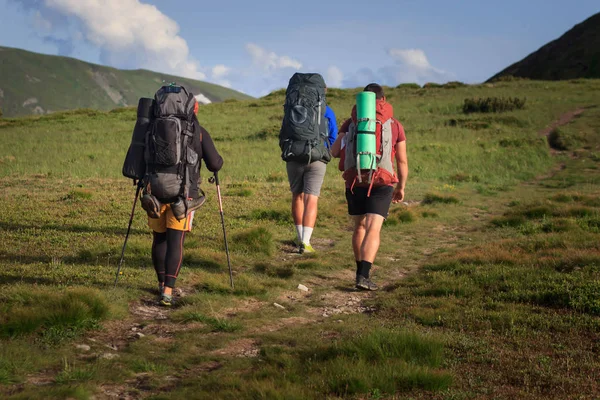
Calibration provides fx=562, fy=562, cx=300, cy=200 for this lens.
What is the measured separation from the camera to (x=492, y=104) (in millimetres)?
44719

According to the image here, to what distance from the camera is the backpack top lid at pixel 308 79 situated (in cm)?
952

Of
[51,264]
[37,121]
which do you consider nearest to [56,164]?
[51,264]

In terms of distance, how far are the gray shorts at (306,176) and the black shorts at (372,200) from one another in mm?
2000

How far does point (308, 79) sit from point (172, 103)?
343 cm

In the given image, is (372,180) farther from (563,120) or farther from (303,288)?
(563,120)

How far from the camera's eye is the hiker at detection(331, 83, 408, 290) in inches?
307

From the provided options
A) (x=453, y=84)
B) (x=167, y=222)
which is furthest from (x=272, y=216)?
(x=453, y=84)

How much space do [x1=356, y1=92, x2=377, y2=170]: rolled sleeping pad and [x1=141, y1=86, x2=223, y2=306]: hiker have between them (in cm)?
195

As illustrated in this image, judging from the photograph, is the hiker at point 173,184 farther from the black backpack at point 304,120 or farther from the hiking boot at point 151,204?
the black backpack at point 304,120

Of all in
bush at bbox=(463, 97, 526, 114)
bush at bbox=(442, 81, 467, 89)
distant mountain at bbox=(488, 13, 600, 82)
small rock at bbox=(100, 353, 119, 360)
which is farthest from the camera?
distant mountain at bbox=(488, 13, 600, 82)

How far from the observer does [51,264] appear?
27.0 ft

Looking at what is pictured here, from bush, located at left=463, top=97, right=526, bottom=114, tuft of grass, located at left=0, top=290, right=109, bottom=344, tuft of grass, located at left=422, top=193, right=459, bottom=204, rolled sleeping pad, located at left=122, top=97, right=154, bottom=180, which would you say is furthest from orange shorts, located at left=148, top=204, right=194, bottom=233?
bush, located at left=463, top=97, right=526, bottom=114

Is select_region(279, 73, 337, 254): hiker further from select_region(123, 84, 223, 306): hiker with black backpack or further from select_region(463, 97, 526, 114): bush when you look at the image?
select_region(463, 97, 526, 114): bush

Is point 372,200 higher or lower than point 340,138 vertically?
lower
